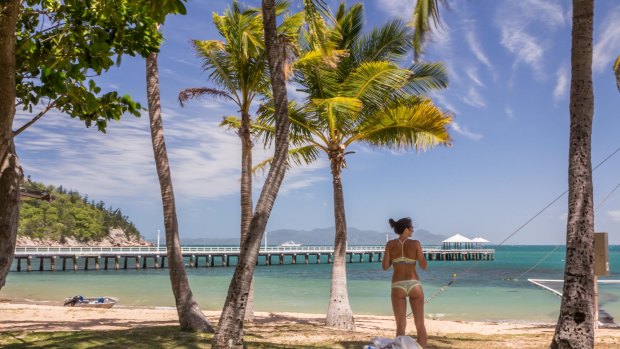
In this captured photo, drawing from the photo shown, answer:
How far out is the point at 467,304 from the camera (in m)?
28.4

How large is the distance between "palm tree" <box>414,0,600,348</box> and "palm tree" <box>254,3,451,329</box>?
5601 mm

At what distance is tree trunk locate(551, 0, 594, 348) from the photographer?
670cm

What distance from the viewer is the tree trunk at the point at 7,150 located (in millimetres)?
4129

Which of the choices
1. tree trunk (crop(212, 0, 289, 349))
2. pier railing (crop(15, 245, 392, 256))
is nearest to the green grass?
tree trunk (crop(212, 0, 289, 349))

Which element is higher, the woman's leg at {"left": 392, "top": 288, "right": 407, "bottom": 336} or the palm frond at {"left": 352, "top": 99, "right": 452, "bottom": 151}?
the palm frond at {"left": 352, "top": 99, "right": 452, "bottom": 151}

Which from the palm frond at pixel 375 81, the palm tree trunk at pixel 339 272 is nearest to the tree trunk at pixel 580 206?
the palm frond at pixel 375 81

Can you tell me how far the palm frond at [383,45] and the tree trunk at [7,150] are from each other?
1064cm

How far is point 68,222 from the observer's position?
123 meters

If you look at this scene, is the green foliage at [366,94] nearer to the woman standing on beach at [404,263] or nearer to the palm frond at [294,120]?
the palm frond at [294,120]

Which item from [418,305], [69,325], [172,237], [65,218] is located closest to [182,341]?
[172,237]

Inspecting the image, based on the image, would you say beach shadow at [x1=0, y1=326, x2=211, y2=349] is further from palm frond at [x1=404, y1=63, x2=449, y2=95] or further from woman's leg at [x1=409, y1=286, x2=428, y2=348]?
palm frond at [x1=404, y1=63, x2=449, y2=95]

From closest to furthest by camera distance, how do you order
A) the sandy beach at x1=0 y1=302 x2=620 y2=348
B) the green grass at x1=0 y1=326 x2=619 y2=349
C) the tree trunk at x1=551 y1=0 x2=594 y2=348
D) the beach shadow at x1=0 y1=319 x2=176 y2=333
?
the tree trunk at x1=551 y1=0 x2=594 y2=348
the green grass at x1=0 y1=326 x2=619 y2=349
the sandy beach at x1=0 y1=302 x2=620 y2=348
the beach shadow at x1=0 y1=319 x2=176 y2=333

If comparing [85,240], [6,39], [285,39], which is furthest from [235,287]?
[85,240]

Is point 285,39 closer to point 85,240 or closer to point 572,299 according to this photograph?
point 572,299
